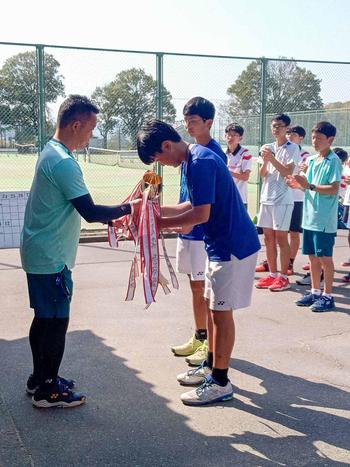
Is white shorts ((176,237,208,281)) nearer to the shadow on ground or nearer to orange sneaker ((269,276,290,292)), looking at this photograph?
the shadow on ground

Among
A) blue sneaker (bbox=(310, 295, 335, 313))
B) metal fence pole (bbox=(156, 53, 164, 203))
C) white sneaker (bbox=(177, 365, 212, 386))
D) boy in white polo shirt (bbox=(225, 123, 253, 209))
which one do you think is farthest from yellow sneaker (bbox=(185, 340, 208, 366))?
metal fence pole (bbox=(156, 53, 164, 203))

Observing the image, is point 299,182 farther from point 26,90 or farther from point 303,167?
point 26,90

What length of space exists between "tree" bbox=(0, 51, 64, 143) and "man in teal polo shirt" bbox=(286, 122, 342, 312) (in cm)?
510

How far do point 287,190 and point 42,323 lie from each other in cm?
429

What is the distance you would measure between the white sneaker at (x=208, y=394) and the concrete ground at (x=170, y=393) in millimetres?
67

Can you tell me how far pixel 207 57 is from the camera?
10.6 metres

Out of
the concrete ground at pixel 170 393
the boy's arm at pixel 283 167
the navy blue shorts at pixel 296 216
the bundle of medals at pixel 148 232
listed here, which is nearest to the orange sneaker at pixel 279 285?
the concrete ground at pixel 170 393

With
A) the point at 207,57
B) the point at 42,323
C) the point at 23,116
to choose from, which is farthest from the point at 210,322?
the point at 207,57

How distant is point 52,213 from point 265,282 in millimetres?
4176

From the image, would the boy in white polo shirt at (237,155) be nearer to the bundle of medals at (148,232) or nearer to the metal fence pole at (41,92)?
the metal fence pole at (41,92)

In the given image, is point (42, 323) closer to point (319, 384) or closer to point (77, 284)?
point (319, 384)

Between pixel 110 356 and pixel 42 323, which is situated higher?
pixel 42 323

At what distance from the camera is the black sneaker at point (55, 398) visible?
3928 mm

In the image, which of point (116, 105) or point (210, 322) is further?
point (116, 105)
